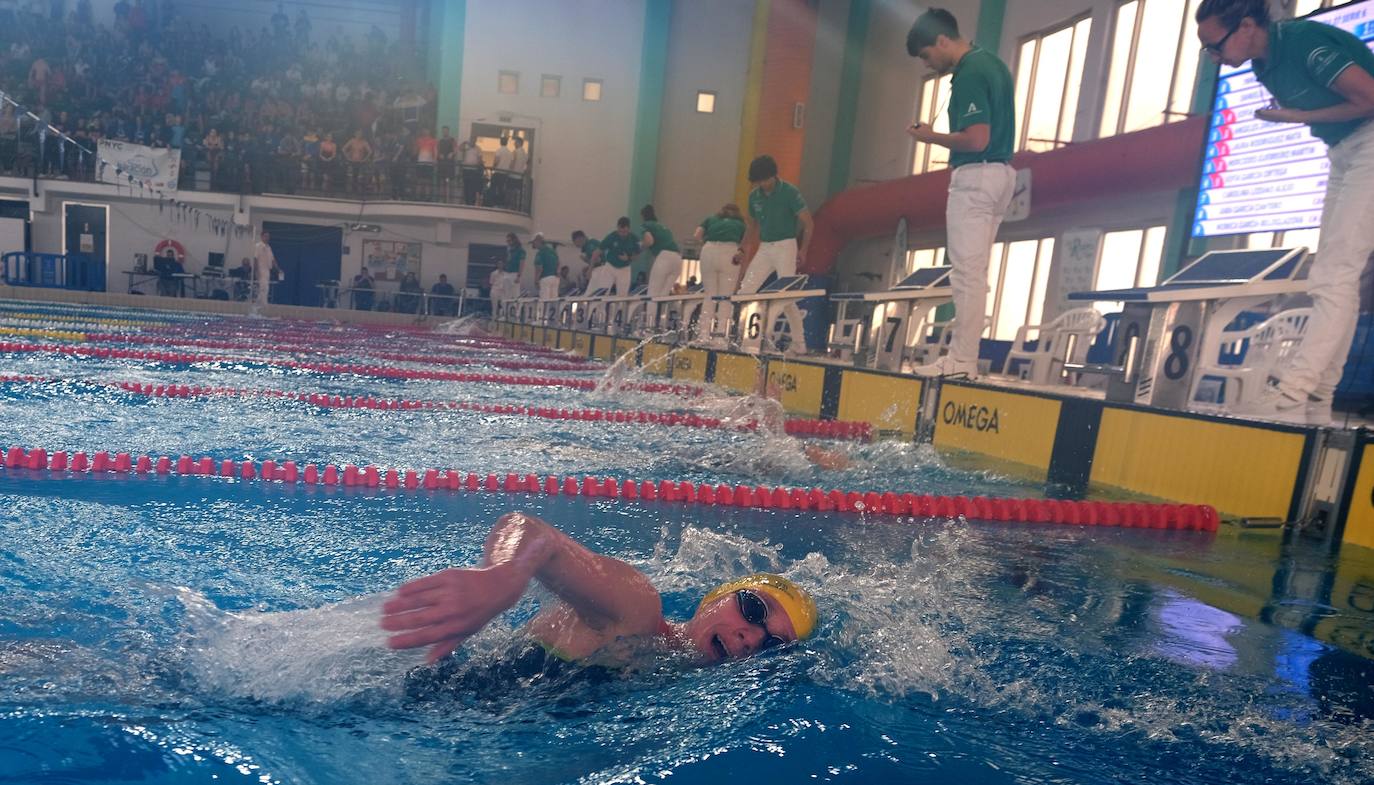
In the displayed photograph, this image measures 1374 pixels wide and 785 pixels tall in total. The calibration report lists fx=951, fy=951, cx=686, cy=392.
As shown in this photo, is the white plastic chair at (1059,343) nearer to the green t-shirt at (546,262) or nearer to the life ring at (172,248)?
the green t-shirt at (546,262)

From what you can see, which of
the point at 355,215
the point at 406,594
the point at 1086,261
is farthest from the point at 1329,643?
the point at 355,215

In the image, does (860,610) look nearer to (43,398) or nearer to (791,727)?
(791,727)

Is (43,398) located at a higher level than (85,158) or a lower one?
lower

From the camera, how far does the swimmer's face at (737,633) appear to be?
1.82 m

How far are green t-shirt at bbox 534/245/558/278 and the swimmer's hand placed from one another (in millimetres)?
14755

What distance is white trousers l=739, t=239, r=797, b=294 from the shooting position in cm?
793

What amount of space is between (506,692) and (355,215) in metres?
19.5

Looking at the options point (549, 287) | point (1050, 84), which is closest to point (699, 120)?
point (549, 287)

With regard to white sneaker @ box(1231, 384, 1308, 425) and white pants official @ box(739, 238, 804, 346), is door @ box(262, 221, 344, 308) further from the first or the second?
white sneaker @ box(1231, 384, 1308, 425)

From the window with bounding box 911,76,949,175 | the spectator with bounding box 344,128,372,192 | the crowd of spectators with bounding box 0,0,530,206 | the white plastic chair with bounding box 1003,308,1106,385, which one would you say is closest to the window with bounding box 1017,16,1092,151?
the window with bounding box 911,76,949,175

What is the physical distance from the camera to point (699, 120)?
2000cm

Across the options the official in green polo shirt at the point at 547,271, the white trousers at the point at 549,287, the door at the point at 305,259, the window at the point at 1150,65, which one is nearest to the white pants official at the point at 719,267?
the window at the point at 1150,65

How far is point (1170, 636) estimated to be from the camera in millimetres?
2156

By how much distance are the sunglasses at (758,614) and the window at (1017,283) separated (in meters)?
11.2
